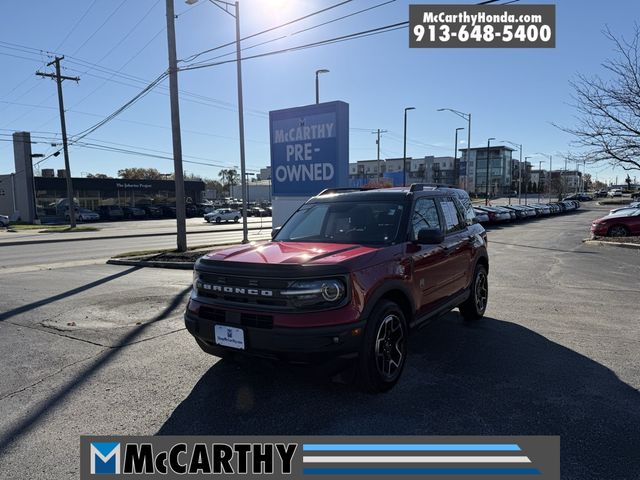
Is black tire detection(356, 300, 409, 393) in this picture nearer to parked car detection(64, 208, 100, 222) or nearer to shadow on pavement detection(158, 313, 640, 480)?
shadow on pavement detection(158, 313, 640, 480)

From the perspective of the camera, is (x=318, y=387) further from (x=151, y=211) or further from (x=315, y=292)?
(x=151, y=211)

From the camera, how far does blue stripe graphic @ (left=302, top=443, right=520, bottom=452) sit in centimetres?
313

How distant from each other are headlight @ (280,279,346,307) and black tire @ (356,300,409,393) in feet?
1.32

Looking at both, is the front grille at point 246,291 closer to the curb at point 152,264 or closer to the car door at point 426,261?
the car door at point 426,261

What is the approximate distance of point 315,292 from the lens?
361 centimetres

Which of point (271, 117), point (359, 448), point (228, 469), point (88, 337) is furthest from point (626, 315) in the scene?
point (271, 117)

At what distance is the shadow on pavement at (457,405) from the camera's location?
3.31m

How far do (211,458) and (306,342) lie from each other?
3.39ft

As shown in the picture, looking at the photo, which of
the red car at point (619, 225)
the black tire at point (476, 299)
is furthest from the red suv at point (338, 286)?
the red car at point (619, 225)

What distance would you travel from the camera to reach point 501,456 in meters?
3.08

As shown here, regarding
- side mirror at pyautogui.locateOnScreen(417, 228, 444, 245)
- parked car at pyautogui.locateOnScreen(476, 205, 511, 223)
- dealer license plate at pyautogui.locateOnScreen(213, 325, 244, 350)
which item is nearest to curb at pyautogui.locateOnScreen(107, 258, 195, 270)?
dealer license plate at pyautogui.locateOnScreen(213, 325, 244, 350)

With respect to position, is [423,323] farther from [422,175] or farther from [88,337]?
[422,175]

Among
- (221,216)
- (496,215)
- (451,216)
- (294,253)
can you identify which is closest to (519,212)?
(496,215)

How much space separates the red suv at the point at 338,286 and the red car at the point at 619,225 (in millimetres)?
16283
